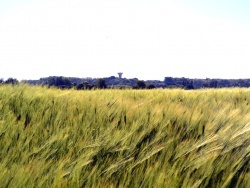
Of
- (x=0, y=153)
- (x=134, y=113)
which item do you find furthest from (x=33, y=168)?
(x=134, y=113)

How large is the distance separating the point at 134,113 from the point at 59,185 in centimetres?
169

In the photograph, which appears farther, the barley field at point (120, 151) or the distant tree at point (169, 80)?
the distant tree at point (169, 80)

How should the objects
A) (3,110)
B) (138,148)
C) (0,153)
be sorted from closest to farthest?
(0,153) < (138,148) < (3,110)

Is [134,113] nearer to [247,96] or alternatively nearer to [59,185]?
[59,185]

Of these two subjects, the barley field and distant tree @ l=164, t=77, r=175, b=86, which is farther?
distant tree @ l=164, t=77, r=175, b=86

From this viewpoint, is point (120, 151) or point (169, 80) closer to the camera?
point (120, 151)

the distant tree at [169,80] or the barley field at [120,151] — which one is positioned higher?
the barley field at [120,151]

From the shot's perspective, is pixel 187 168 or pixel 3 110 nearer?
pixel 187 168

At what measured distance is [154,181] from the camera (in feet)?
5.23

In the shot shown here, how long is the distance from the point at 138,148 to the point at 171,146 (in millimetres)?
214

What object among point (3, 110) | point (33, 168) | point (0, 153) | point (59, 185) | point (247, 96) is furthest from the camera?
A: point (247, 96)

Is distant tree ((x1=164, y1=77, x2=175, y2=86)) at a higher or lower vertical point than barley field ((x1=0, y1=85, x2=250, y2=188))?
lower

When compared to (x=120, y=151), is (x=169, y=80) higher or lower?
lower

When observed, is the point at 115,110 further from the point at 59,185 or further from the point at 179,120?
the point at 59,185
